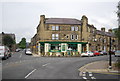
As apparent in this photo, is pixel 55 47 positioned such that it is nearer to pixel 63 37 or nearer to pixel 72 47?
pixel 63 37

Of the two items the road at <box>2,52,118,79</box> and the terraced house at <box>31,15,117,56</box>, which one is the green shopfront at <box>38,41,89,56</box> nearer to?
the terraced house at <box>31,15,117,56</box>

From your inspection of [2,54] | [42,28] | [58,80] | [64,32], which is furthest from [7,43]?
[58,80]

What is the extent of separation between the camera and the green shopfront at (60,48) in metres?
40.2

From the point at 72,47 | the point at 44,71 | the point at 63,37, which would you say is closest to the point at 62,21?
the point at 63,37

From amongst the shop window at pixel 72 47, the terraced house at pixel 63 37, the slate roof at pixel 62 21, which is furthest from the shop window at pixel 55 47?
the slate roof at pixel 62 21

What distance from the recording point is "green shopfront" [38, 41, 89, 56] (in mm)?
40250

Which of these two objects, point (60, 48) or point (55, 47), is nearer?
point (60, 48)

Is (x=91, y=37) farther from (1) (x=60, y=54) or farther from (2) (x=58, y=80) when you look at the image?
(2) (x=58, y=80)

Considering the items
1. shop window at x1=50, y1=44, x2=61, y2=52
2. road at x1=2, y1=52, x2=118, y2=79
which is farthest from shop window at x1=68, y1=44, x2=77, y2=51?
road at x1=2, y1=52, x2=118, y2=79

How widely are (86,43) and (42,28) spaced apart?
13797mm

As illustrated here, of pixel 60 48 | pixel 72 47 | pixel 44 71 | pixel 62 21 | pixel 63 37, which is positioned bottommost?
pixel 44 71

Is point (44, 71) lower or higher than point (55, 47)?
lower

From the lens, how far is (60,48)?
41188 mm

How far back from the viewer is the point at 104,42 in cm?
5350
